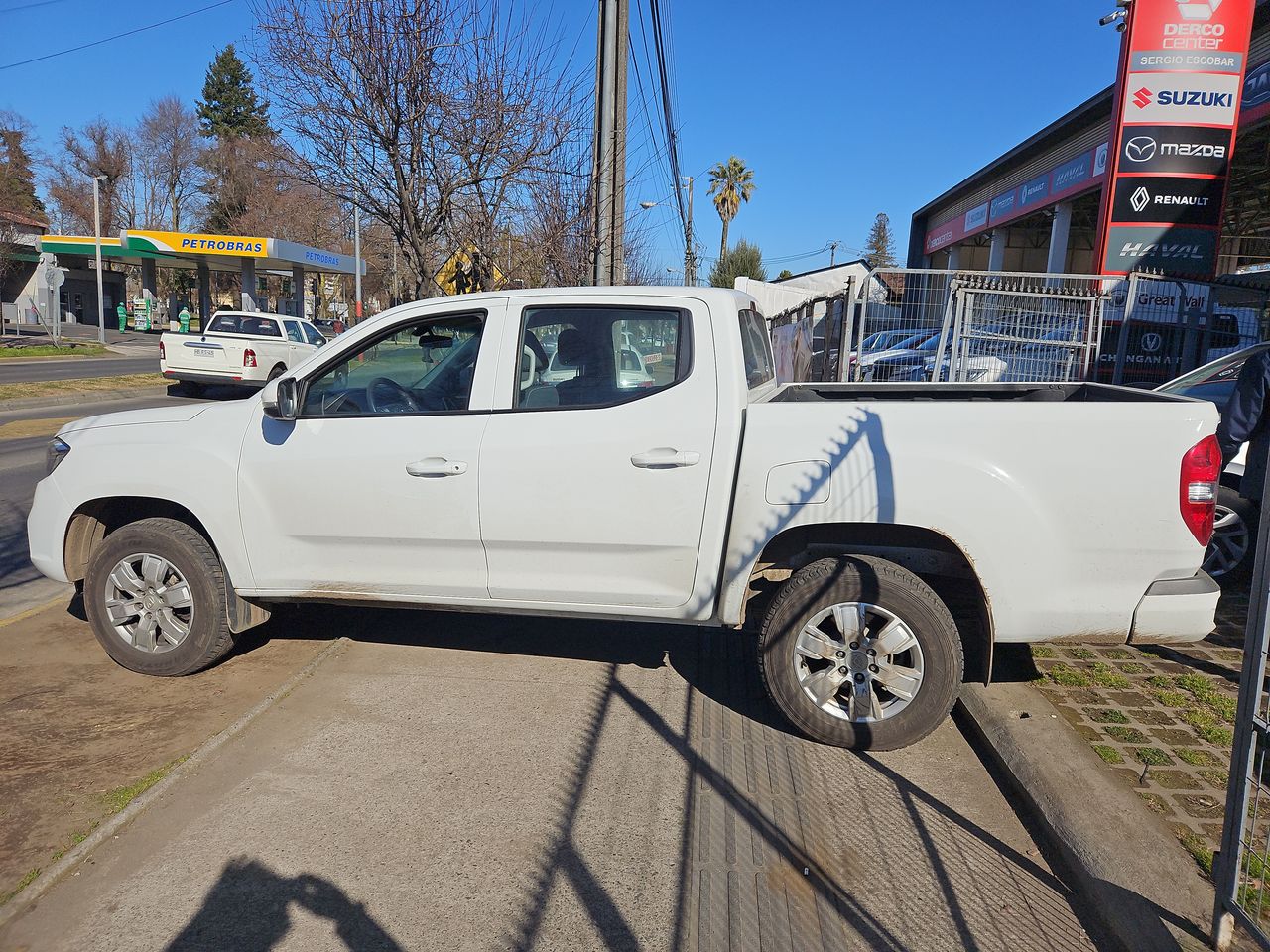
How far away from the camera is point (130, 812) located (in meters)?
3.37

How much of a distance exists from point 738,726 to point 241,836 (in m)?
2.15

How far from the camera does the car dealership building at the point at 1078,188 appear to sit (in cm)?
1156

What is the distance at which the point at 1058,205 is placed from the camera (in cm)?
2473

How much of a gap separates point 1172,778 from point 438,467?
337 centimetres

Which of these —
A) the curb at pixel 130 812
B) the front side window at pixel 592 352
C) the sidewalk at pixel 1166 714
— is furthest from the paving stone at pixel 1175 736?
the curb at pixel 130 812

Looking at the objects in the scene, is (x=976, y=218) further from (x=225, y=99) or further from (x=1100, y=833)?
(x=225, y=99)

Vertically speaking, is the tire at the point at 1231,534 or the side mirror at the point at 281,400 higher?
the side mirror at the point at 281,400

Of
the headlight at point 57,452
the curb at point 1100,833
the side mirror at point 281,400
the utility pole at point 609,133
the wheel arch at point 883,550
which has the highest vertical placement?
the utility pole at point 609,133

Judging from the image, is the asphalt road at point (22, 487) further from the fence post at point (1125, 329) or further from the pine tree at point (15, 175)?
the pine tree at point (15, 175)

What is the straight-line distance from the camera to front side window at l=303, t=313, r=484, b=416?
4.44 m

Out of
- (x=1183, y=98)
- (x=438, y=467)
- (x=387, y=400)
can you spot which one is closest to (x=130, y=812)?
(x=438, y=467)

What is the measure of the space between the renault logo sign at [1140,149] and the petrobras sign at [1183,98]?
0.24 metres

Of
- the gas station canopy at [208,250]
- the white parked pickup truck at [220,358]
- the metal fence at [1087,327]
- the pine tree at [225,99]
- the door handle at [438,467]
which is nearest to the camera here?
the door handle at [438,467]

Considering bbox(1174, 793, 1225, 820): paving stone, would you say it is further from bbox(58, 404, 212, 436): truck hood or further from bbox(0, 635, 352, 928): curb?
bbox(58, 404, 212, 436): truck hood
